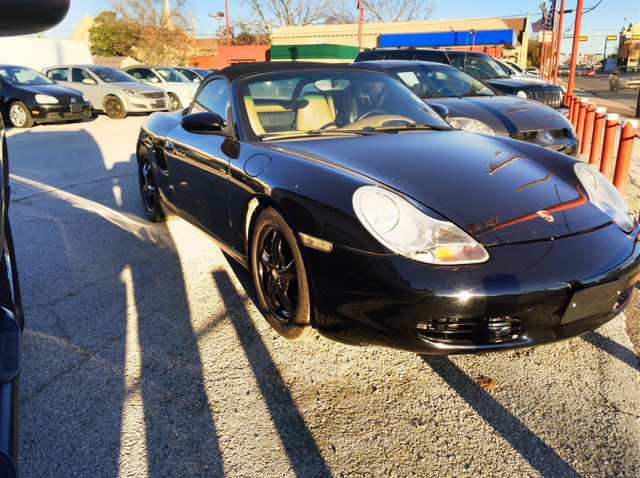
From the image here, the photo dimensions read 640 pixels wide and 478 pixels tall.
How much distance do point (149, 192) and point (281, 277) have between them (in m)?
2.69

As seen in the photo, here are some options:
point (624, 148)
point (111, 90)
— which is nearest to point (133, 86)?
point (111, 90)

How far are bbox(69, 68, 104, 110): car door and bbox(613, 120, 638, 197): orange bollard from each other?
45.0 feet

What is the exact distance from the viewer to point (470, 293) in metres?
2.00

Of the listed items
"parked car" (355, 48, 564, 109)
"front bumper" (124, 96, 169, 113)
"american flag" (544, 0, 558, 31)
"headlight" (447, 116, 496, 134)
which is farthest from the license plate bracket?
"american flag" (544, 0, 558, 31)

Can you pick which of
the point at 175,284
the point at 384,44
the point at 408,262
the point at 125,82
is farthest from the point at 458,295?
the point at 384,44

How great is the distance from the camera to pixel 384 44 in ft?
139

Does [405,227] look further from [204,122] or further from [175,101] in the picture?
[175,101]

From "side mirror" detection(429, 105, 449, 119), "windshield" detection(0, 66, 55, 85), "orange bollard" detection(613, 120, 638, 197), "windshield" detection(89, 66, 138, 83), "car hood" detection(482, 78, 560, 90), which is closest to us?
"side mirror" detection(429, 105, 449, 119)

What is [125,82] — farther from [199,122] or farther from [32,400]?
[32,400]

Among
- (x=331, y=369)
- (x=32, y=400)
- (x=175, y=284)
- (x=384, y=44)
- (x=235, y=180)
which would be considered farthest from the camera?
(x=384, y=44)

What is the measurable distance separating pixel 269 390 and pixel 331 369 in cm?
34

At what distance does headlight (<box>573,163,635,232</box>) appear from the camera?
2537 mm

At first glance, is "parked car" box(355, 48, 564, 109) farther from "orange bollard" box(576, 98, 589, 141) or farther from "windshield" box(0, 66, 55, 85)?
"windshield" box(0, 66, 55, 85)

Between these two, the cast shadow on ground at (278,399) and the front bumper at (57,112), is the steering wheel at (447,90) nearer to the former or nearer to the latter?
the cast shadow on ground at (278,399)
